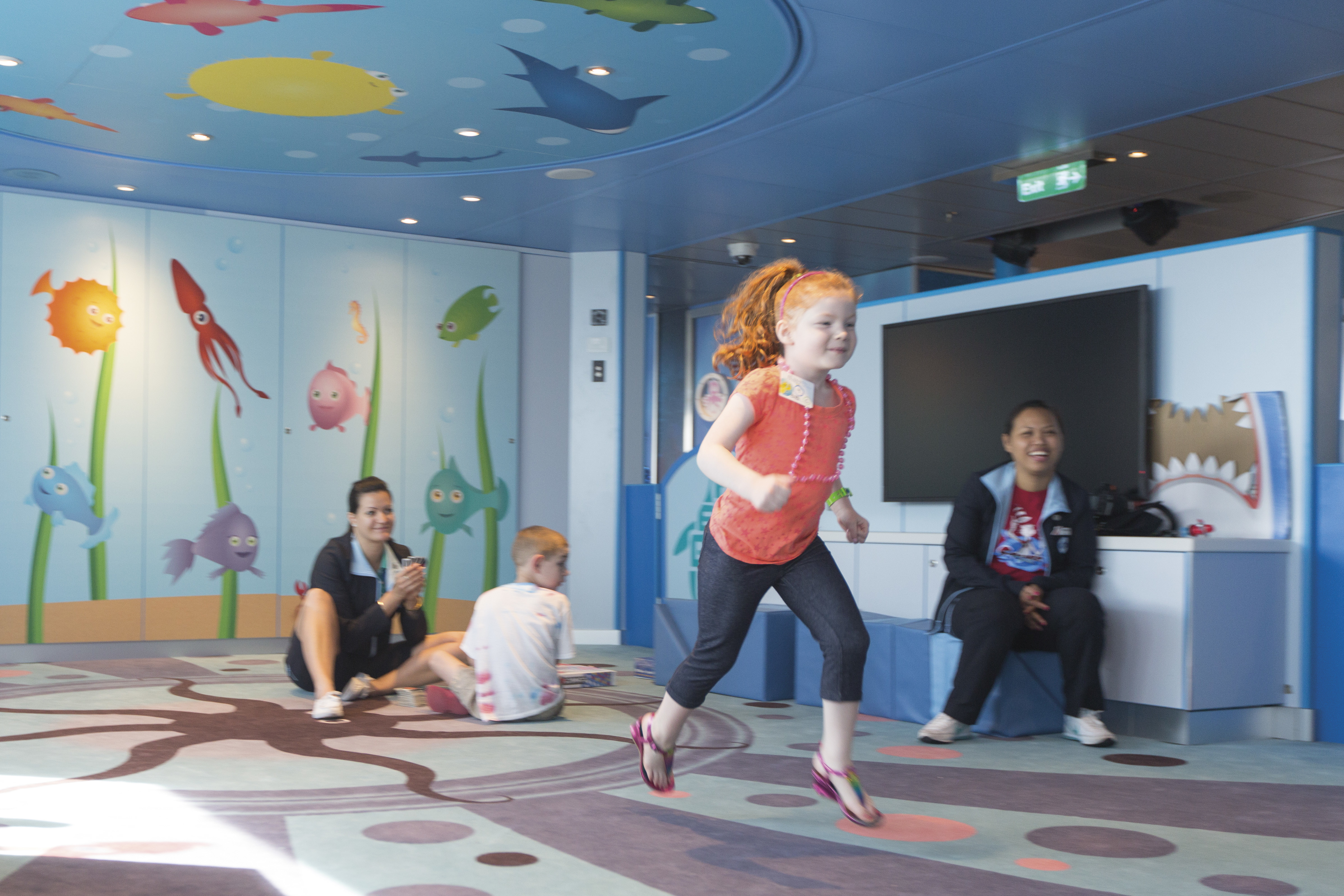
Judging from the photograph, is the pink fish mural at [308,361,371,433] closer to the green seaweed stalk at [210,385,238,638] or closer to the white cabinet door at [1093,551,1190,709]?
the green seaweed stalk at [210,385,238,638]

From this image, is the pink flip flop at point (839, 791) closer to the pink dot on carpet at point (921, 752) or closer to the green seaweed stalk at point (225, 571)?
the pink dot on carpet at point (921, 752)

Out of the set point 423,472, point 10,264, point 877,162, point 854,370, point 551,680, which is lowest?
point 551,680

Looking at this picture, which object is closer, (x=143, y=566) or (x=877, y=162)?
(x=877, y=162)

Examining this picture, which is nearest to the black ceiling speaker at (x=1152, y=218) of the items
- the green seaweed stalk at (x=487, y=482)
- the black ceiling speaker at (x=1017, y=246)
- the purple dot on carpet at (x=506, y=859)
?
the black ceiling speaker at (x=1017, y=246)

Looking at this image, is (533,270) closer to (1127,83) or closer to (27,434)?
(27,434)

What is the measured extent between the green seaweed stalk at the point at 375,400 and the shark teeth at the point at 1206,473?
15.6 ft

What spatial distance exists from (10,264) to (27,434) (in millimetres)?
943

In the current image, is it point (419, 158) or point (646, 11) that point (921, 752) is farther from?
point (419, 158)

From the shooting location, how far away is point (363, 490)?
4547mm

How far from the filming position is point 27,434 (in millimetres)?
6512

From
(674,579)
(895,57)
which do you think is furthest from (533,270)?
(895,57)

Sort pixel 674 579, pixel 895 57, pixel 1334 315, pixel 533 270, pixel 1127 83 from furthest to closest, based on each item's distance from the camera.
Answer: pixel 533 270 < pixel 674 579 < pixel 1127 83 < pixel 895 57 < pixel 1334 315

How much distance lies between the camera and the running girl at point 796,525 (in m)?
2.52

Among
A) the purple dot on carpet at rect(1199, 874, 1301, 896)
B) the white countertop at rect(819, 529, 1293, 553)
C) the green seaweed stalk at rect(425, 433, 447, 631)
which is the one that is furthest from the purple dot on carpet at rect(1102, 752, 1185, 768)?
the green seaweed stalk at rect(425, 433, 447, 631)
